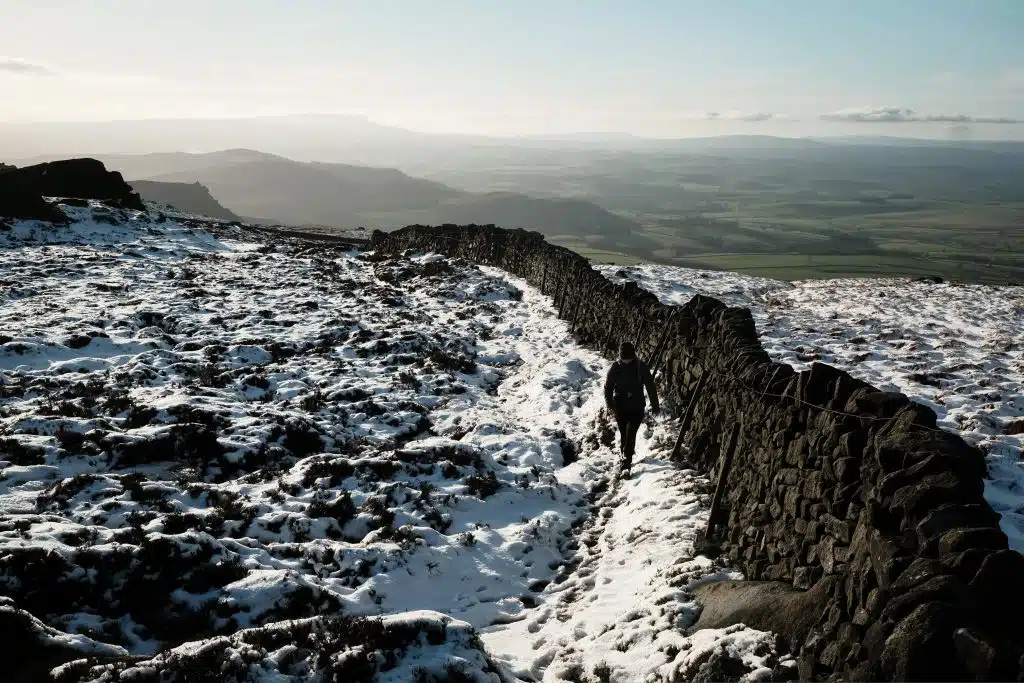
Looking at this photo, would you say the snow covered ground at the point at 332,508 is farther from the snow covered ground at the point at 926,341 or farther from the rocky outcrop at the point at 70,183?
the rocky outcrop at the point at 70,183

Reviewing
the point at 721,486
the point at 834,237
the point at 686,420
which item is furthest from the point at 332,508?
the point at 834,237

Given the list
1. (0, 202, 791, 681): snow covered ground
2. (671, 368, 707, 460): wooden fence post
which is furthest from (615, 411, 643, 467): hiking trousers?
(671, 368, 707, 460): wooden fence post

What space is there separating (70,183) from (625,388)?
175 feet

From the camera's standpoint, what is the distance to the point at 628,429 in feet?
33.5

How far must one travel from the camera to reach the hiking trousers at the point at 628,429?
10.1m

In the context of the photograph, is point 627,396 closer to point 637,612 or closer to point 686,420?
point 686,420

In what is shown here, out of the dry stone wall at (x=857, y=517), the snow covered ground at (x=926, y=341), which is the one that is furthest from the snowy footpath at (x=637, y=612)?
the snow covered ground at (x=926, y=341)

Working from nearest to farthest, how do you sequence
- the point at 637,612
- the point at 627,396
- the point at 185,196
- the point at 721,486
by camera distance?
the point at 637,612, the point at 721,486, the point at 627,396, the point at 185,196

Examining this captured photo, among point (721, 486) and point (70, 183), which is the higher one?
point (70, 183)

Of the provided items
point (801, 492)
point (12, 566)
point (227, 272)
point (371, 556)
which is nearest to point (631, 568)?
point (801, 492)

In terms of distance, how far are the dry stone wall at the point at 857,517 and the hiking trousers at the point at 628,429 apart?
952 millimetres

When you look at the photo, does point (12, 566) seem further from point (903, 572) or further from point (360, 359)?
point (360, 359)

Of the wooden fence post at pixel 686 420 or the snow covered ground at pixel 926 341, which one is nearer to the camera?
the wooden fence post at pixel 686 420

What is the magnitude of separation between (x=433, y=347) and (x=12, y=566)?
12729 millimetres
